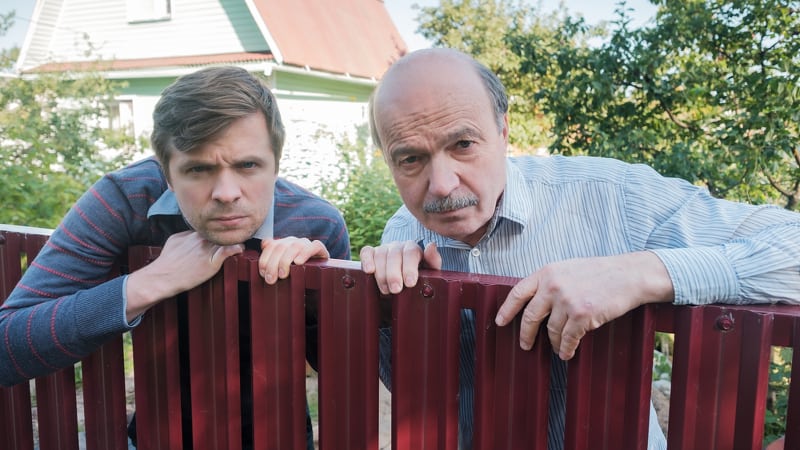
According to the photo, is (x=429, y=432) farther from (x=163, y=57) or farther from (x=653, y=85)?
(x=163, y=57)

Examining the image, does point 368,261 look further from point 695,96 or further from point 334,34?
point 334,34

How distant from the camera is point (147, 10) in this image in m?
14.6

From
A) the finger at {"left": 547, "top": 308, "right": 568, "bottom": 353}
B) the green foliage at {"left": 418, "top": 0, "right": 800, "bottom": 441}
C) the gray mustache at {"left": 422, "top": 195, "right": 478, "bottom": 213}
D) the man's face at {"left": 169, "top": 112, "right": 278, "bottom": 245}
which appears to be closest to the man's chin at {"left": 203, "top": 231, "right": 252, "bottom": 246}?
the man's face at {"left": 169, "top": 112, "right": 278, "bottom": 245}

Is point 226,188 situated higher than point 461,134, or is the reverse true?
point 461,134

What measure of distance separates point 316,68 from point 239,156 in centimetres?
1205

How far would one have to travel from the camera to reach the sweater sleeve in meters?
1.75

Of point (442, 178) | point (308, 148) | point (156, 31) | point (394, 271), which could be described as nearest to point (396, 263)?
point (394, 271)

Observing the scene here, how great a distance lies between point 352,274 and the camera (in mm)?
1545

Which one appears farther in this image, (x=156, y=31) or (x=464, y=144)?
(x=156, y=31)

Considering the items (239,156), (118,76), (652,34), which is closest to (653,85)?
(652,34)

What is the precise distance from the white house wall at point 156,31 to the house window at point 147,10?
0.13 m

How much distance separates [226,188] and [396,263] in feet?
2.12

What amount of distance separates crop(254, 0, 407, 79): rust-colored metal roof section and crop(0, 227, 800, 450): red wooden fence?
36.9 feet

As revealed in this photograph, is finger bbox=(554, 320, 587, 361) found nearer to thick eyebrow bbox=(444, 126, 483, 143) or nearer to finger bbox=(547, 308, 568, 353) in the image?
finger bbox=(547, 308, 568, 353)
